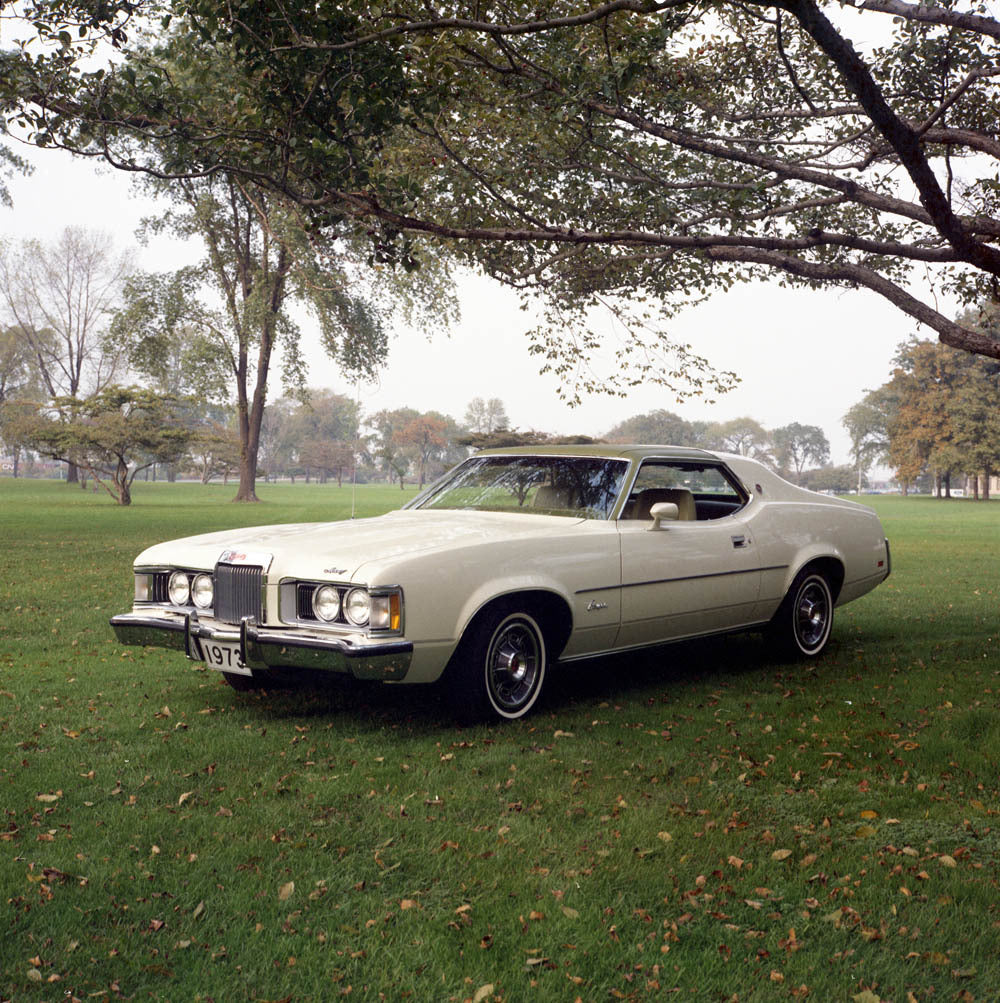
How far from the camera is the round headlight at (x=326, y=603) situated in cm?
521

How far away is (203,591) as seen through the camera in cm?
581

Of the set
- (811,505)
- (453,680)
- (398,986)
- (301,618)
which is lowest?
(398,986)

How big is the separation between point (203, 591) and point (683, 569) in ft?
9.84

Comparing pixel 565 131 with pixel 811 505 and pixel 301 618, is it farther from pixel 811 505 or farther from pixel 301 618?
pixel 301 618

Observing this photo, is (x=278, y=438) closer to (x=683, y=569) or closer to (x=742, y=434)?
(x=742, y=434)

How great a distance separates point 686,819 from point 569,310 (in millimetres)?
9228

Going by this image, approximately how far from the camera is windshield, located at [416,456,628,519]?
6488 mm

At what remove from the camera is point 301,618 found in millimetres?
5289

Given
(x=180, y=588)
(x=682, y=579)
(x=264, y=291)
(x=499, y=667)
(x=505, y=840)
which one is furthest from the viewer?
(x=264, y=291)

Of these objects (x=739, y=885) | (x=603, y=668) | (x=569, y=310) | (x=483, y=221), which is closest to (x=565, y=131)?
(x=483, y=221)

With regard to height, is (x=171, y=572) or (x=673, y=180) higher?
(x=673, y=180)

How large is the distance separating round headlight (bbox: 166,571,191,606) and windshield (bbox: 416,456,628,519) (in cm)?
178

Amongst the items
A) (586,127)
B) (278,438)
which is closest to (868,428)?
(278,438)

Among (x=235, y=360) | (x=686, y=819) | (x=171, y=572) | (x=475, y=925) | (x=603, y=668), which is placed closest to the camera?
(x=475, y=925)
